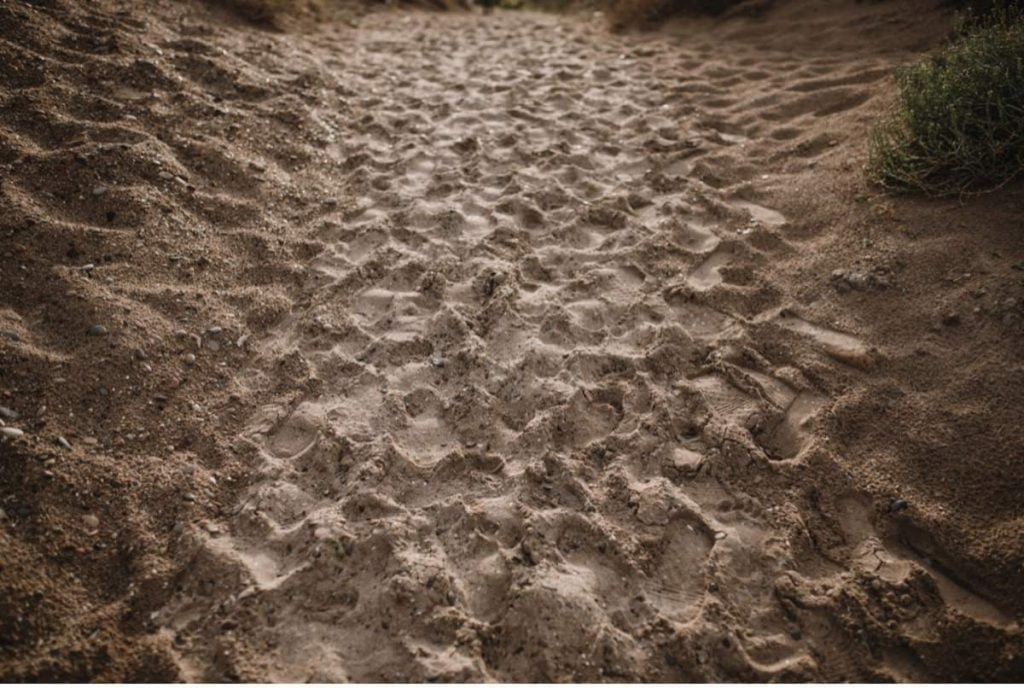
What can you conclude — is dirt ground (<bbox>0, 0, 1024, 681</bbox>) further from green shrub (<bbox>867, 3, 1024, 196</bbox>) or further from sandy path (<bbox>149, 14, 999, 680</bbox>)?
green shrub (<bbox>867, 3, 1024, 196</bbox>)

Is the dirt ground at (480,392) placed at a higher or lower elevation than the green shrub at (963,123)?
lower

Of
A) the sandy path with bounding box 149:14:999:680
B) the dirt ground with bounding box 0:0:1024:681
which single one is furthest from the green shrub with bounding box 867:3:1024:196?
the sandy path with bounding box 149:14:999:680

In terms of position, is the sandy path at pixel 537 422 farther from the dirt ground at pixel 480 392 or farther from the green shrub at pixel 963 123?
the green shrub at pixel 963 123

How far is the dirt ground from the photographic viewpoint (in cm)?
161

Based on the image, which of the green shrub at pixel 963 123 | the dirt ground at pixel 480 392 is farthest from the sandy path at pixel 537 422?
the green shrub at pixel 963 123

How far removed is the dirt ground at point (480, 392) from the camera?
1.61m

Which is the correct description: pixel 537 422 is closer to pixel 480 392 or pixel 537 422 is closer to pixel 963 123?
pixel 480 392

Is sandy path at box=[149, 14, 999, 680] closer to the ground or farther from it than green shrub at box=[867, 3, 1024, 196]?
closer to the ground

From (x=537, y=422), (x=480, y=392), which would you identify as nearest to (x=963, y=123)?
(x=537, y=422)

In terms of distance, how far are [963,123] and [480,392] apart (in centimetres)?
244

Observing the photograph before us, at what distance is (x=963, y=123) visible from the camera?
256cm

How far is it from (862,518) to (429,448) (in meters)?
1.46

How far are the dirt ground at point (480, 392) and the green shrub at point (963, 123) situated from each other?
0.15 m

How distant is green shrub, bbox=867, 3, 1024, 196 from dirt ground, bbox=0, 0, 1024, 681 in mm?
148
